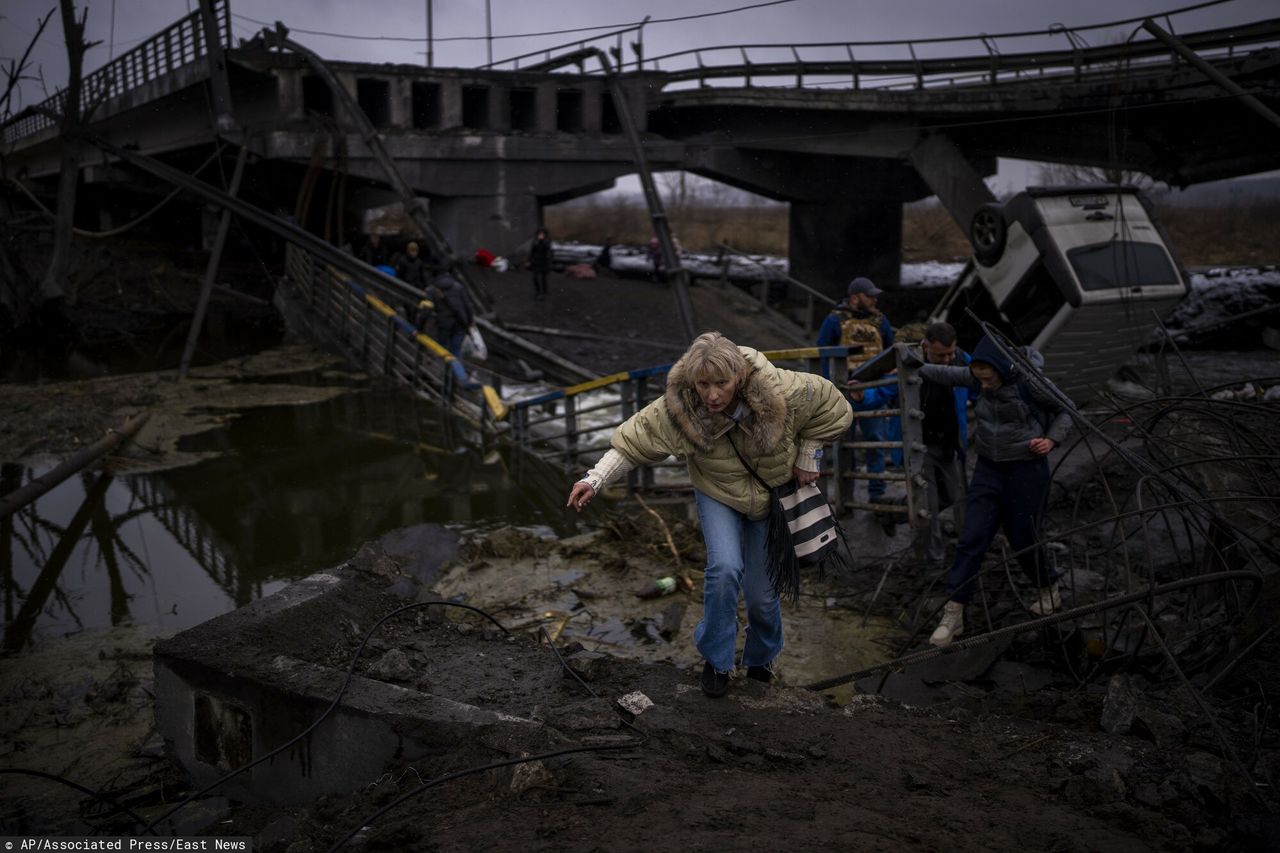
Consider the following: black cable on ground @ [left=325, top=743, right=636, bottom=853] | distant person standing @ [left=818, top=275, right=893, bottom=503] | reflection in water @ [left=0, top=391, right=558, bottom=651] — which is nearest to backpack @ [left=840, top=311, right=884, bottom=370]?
distant person standing @ [left=818, top=275, right=893, bottom=503]

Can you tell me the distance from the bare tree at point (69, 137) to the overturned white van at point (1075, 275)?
50.5 feet

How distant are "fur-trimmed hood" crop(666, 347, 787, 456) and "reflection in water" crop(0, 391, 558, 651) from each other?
494 cm

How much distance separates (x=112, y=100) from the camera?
113 feet

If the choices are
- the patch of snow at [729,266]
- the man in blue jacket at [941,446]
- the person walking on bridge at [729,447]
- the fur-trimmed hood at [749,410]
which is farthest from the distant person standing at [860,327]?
the patch of snow at [729,266]

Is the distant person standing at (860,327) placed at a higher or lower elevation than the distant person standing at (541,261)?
lower

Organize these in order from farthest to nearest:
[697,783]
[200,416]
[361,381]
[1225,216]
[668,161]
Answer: [1225,216]
[668,161]
[361,381]
[200,416]
[697,783]

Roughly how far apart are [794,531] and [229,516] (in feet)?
23.9

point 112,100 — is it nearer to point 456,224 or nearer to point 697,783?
point 456,224

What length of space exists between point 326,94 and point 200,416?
1728cm

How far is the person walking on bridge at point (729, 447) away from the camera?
413 cm

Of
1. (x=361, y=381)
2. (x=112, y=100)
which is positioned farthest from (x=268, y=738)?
(x=112, y=100)

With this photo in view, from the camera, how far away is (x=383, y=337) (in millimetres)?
17000

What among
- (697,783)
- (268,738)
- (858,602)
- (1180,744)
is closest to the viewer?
(697,783)

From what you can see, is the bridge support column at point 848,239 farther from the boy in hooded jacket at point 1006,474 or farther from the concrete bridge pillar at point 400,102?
the boy in hooded jacket at point 1006,474
